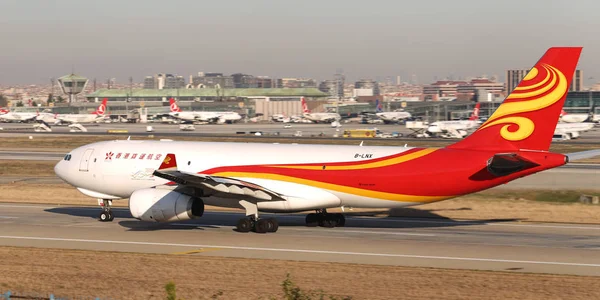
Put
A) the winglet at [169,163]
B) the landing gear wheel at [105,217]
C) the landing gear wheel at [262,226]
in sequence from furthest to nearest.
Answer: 1. the landing gear wheel at [105,217]
2. the landing gear wheel at [262,226]
3. the winglet at [169,163]

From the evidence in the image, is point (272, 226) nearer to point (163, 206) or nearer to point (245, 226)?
point (245, 226)

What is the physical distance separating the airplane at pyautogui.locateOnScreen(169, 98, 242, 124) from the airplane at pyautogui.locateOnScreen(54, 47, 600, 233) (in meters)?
136

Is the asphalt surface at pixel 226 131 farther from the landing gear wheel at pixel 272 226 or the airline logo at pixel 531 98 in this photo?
the airline logo at pixel 531 98

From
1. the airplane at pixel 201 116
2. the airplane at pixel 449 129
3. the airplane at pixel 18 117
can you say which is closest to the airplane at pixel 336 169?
the airplane at pixel 449 129

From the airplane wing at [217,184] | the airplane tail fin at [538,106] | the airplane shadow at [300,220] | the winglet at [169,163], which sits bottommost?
the airplane shadow at [300,220]

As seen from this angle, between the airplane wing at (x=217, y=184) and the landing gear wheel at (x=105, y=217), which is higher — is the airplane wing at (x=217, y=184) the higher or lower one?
the higher one

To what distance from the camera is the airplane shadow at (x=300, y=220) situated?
3675 centimetres

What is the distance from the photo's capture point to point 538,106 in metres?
32.2

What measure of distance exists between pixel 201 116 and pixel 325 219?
14150 cm

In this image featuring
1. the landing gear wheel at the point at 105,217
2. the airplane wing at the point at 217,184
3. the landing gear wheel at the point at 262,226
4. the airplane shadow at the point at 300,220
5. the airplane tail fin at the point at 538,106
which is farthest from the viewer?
the landing gear wheel at the point at 105,217

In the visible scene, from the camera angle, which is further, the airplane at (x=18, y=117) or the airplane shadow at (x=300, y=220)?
the airplane at (x=18, y=117)

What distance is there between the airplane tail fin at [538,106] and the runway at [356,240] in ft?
13.1

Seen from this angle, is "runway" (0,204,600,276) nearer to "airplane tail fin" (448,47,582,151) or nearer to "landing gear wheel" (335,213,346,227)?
"landing gear wheel" (335,213,346,227)

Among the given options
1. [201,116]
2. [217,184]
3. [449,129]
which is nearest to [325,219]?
[217,184]
